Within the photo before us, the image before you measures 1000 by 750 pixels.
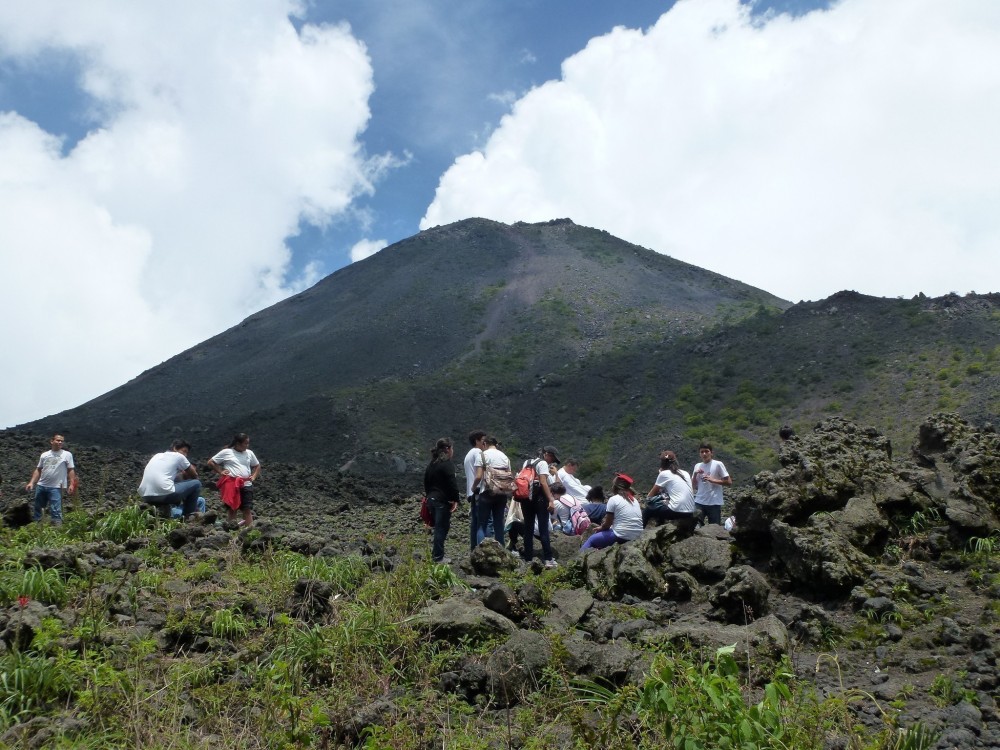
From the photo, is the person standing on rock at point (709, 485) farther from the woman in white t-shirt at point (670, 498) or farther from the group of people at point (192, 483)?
the group of people at point (192, 483)

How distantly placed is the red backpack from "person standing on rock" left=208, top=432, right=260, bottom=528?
3.12 metres

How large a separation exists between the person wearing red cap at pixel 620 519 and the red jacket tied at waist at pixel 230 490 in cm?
426

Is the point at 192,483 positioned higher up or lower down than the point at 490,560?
higher up

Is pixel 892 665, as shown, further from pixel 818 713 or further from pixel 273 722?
pixel 273 722

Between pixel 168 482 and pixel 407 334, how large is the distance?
1700 inches

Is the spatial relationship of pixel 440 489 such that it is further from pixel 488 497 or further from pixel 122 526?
pixel 122 526

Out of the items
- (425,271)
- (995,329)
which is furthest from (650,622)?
(425,271)

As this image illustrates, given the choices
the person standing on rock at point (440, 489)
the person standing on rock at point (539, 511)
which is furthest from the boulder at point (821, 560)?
the person standing on rock at point (440, 489)

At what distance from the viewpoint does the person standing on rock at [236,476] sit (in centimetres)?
961

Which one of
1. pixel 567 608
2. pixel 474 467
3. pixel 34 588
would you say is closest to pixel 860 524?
pixel 567 608

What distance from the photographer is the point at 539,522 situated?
966 cm

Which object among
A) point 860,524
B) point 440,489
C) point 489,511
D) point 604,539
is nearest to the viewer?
point 860,524

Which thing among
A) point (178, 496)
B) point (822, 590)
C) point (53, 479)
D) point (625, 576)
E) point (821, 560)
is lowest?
point (822, 590)

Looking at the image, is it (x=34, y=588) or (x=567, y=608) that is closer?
(x=34, y=588)
